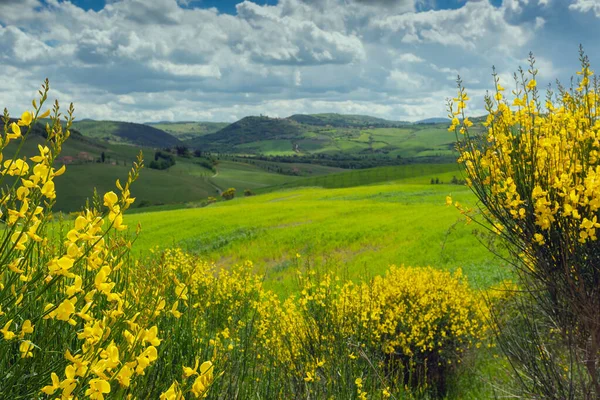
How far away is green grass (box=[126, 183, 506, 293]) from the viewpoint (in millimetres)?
21922

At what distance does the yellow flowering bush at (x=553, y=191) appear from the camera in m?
4.81

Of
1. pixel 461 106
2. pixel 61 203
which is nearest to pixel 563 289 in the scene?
pixel 461 106

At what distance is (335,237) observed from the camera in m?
29.5

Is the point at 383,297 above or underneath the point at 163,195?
above

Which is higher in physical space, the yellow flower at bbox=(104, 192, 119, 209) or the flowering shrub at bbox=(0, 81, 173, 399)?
the yellow flower at bbox=(104, 192, 119, 209)

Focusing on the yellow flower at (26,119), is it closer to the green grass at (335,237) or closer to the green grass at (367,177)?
the green grass at (335,237)

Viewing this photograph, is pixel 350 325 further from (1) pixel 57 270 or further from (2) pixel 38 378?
(1) pixel 57 270

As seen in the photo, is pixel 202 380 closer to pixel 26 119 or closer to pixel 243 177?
pixel 26 119

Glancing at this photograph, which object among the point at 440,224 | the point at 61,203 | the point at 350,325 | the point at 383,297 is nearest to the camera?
the point at 350,325

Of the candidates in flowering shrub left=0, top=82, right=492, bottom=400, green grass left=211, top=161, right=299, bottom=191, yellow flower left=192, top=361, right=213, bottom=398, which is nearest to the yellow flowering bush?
flowering shrub left=0, top=82, right=492, bottom=400

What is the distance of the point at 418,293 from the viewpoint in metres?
10.6

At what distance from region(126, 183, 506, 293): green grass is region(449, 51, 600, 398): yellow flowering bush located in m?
10.0

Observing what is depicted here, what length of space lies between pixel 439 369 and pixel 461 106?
749 centimetres

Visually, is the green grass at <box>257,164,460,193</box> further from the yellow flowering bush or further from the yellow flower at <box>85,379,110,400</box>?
the yellow flower at <box>85,379,110,400</box>
